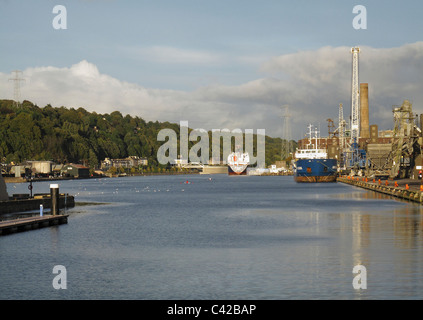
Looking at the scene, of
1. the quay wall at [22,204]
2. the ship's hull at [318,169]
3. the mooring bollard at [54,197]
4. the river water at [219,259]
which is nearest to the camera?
the river water at [219,259]

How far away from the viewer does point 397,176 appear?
169 meters

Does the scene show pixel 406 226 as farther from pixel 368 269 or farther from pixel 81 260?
pixel 81 260

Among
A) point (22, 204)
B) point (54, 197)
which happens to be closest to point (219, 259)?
point (54, 197)

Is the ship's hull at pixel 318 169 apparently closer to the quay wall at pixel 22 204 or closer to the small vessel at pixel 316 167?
the small vessel at pixel 316 167

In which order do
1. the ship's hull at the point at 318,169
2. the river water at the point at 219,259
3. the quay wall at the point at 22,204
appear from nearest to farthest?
the river water at the point at 219,259 → the quay wall at the point at 22,204 → the ship's hull at the point at 318,169

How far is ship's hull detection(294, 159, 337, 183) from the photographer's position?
613 feet

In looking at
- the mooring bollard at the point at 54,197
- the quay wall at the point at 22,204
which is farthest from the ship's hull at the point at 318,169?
the mooring bollard at the point at 54,197

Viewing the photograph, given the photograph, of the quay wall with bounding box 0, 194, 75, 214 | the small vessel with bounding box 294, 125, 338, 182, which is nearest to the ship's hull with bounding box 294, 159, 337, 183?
the small vessel with bounding box 294, 125, 338, 182

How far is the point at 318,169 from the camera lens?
188m

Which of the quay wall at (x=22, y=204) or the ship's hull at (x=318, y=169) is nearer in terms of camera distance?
the quay wall at (x=22, y=204)

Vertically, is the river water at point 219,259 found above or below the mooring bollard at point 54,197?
below

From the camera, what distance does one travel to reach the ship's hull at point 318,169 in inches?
7352

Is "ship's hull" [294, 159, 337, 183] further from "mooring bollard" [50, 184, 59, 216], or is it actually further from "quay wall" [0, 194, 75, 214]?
"mooring bollard" [50, 184, 59, 216]
